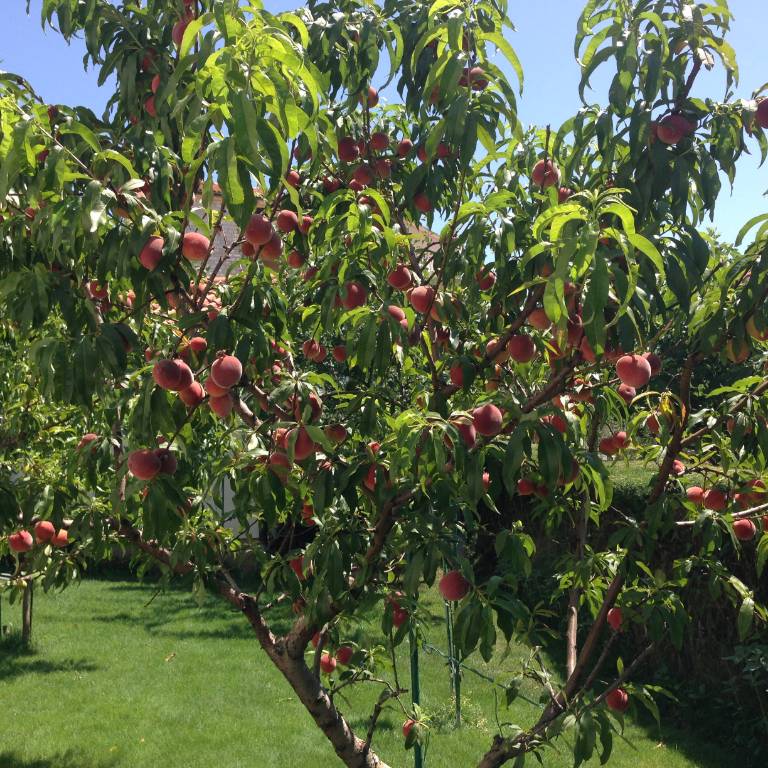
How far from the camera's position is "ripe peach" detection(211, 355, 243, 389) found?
189cm

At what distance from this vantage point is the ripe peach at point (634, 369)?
1977 mm

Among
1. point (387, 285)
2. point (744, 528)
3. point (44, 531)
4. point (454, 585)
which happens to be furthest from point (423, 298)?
point (44, 531)

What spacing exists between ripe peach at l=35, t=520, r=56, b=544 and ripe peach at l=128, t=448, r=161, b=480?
1.60m

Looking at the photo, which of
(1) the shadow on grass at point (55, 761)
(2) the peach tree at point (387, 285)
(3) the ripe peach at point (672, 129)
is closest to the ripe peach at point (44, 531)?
(2) the peach tree at point (387, 285)

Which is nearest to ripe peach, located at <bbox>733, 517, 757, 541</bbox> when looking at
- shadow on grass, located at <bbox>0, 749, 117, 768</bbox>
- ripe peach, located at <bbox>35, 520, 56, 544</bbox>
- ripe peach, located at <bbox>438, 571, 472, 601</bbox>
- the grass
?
ripe peach, located at <bbox>438, 571, 472, 601</bbox>

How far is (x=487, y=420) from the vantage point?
1.88 meters

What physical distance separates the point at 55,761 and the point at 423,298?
423cm

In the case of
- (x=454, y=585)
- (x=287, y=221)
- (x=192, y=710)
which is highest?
(x=287, y=221)

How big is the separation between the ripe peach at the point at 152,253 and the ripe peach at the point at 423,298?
0.75 m

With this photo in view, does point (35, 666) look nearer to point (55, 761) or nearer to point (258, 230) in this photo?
point (55, 761)

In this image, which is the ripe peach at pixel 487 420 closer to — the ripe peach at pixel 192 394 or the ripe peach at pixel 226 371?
the ripe peach at pixel 226 371

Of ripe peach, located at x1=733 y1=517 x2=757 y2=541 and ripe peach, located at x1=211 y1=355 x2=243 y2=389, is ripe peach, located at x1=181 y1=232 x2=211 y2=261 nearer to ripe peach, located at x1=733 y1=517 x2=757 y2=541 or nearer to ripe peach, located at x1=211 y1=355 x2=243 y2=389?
ripe peach, located at x1=211 y1=355 x2=243 y2=389

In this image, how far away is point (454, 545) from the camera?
209 cm

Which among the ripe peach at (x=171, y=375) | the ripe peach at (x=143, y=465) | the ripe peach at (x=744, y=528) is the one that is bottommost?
the ripe peach at (x=744, y=528)
